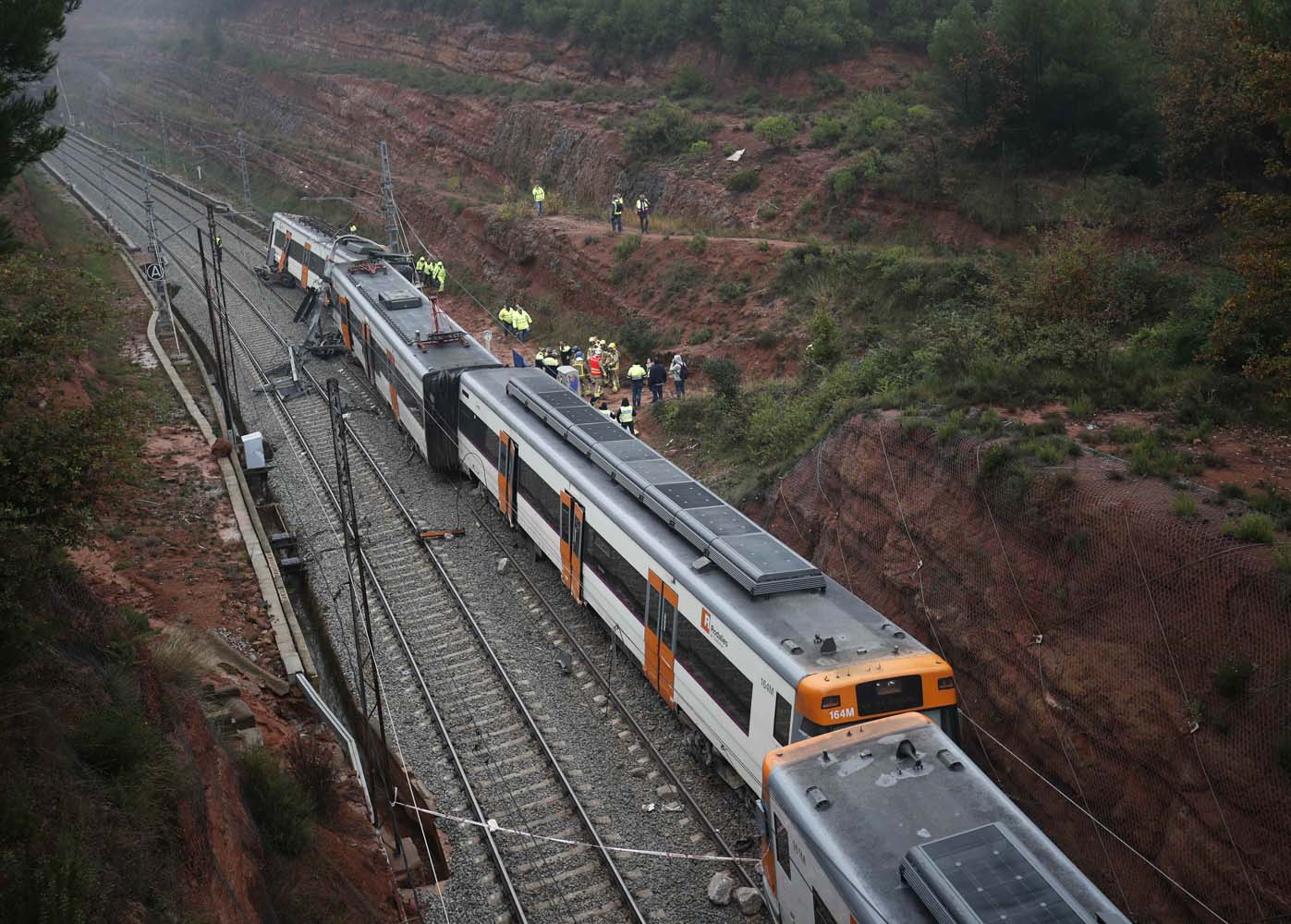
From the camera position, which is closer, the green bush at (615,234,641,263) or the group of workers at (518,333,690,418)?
the group of workers at (518,333,690,418)

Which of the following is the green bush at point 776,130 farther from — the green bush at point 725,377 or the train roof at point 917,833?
the train roof at point 917,833

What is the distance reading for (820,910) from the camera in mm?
9891

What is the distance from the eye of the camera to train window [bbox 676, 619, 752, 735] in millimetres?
12984

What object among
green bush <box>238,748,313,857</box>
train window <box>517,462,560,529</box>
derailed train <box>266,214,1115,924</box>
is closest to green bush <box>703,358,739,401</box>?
derailed train <box>266,214,1115,924</box>

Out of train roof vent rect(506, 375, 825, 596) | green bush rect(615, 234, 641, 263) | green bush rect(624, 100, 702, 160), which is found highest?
green bush rect(624, 100, 702, 160)

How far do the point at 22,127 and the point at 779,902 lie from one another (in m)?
16.4

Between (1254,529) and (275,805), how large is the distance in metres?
12.0

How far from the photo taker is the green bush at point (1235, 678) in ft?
36.0

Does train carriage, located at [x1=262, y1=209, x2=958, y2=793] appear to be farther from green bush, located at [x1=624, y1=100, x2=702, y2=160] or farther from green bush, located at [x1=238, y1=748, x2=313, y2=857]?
green bush, located at [x1=624, y1=100, x2=702, y2=160]

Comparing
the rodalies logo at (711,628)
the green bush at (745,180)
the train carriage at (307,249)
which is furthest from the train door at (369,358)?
the rodalies logo at (711,628)

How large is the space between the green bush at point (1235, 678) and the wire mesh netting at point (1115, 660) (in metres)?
0.02

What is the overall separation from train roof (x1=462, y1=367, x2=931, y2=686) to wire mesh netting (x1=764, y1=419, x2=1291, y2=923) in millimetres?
1976

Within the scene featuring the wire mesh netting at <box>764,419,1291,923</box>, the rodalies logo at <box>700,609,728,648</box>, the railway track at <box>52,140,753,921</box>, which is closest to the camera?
the wire mesh netting at <box>764,419,1291,923</box>

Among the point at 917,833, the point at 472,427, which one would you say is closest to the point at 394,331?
the point at 472,427
